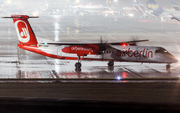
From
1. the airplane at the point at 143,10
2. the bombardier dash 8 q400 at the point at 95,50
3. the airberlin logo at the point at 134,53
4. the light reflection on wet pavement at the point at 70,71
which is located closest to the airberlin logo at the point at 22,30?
the bombardier dash 8 q400 at the point at 95,50

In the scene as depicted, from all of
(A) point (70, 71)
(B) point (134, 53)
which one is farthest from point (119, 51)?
(A) point (70, 71)

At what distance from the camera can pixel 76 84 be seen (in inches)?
898

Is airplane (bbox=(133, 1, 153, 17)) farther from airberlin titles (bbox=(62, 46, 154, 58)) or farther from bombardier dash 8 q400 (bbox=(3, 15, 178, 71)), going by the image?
airberlin titles (bbox=(62, 46, 154, 58))

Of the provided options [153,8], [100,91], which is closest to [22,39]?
[100,91]

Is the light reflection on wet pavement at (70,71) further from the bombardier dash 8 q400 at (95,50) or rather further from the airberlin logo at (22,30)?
the airberlin logo at (22,30)

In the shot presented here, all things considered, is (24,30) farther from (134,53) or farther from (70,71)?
(134,53)

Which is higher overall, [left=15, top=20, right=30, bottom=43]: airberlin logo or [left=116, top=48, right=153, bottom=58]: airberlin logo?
A: [left=15, top=20, right=30, bottom=43]: airberlin logo

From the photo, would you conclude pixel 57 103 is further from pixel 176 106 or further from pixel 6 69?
pixel 6 69

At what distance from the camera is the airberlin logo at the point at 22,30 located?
1335 inches

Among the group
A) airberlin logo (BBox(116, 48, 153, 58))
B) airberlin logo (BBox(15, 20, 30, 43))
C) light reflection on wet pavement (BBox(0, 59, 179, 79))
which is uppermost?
airberlin logo (BBox(15, 20, 30, 43))

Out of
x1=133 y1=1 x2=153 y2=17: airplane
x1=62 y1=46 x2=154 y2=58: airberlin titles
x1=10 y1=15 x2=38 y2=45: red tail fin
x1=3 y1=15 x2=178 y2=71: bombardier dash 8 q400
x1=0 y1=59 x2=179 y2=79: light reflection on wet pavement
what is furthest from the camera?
x1=133 y1=1 x2=153 y2=17: airplane

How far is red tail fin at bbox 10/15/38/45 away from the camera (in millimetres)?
A: 33812

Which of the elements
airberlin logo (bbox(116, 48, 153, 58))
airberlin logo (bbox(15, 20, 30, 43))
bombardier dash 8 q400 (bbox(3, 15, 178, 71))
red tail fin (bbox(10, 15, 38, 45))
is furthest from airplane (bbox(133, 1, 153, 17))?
airberlin logo (bbox(15, 20, 30, 43))

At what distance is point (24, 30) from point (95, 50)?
966cm
